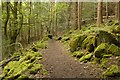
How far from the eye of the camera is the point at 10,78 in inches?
392

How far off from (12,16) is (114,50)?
1565cm

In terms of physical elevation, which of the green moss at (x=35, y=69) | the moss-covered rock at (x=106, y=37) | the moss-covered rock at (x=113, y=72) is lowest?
the green moss at (x=35, y=69)

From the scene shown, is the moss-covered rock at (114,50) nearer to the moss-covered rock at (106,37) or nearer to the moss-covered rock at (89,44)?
the moss-covered rock at (106,37)

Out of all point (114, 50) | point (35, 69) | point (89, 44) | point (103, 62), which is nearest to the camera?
point (103, 62)

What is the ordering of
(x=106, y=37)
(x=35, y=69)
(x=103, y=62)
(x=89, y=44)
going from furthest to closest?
(x=89, y=44) → (x=106, y=37) → (x=35, y=69) → (x=103, y=62)

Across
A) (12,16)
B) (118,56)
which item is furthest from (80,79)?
(12,16)

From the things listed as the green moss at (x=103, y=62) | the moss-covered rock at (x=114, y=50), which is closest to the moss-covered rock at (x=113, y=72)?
the green moss at (x=103, y=62)

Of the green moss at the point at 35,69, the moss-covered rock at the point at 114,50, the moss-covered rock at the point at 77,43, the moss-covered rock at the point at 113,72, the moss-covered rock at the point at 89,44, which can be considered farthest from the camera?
the moss-covered rock at the point at 77,43

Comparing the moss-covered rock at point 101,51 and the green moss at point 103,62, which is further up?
the moss-covered rock at point 101,51

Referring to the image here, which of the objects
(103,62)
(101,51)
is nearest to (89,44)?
(101,51)

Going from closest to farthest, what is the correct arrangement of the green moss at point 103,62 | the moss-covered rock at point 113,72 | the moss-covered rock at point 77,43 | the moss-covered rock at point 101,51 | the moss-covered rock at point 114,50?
the moss-covered rock at point 113,72, the green moss at point 103,62, the moss-covered rock at point 114,50, the moss-covered rock at point 101,51, the moss-covered rock at point 77,43

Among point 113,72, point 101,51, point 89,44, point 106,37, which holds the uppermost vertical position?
point 106,37

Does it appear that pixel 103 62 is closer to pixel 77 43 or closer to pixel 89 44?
pixel 89 44

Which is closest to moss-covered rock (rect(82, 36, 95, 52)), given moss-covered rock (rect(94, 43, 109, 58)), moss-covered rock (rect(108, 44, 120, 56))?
moss-covered rock (rect(94, 43, 109, 58))
